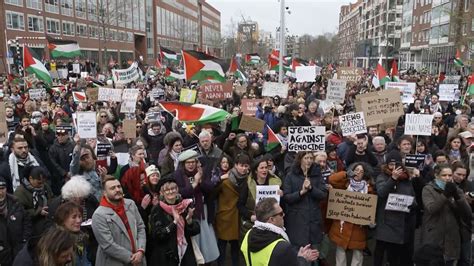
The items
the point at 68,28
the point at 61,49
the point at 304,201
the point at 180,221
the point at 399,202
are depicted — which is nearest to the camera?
the point at 180,221

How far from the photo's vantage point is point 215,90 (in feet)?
41.4

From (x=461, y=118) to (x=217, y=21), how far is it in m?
142

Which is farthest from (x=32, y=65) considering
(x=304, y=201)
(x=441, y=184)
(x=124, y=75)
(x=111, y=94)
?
(x=441, y=184)

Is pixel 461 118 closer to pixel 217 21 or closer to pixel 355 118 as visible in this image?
pixel 355 118

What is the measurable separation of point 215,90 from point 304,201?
7.33 meters

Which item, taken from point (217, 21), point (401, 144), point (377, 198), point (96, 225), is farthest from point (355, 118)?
point (217, 21)

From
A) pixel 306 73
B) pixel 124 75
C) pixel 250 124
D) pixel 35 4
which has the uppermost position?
pixel 35 4

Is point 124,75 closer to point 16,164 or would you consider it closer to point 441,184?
point 16,164

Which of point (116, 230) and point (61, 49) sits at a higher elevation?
point (61, 49)

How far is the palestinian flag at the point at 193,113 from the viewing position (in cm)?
849

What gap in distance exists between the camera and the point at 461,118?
364 inches

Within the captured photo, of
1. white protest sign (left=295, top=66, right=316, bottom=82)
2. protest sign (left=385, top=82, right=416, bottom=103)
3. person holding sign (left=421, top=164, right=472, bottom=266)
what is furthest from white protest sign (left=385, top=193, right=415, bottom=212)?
white protest sign (left=295, top=66, right=316, bottom=82)

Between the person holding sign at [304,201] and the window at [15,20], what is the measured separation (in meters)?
Result: 51.7

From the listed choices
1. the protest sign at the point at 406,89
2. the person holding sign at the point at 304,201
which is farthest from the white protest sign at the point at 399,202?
the protest sign at the point at 406,89
